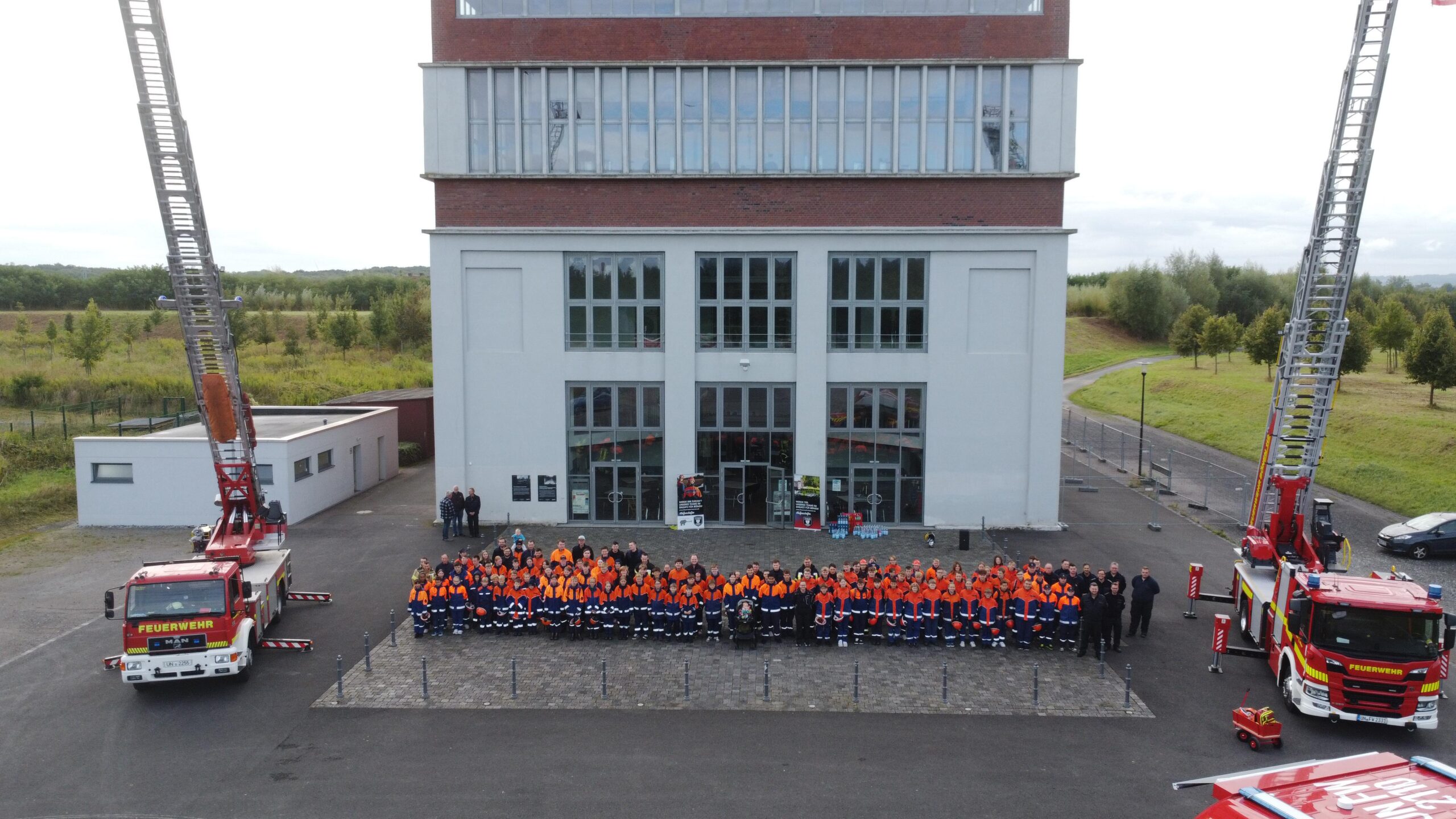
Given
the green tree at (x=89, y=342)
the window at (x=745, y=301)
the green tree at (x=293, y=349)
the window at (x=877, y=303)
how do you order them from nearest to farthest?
the window at (x=877, y=303) < the window at (x=745, y=301) < the green tree at (x=89, y=342) < the green tree at (x=293, y=349)

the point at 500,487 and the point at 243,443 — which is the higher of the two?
the point at 243,443

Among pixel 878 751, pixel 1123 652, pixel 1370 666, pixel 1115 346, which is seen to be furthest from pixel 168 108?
pixel 1115 346

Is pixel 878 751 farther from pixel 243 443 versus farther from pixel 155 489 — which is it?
pixel 155 489

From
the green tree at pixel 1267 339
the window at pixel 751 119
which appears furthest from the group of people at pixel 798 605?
the green tree at pixel 1267 339

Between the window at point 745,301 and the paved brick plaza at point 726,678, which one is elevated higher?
the window at point 745,301

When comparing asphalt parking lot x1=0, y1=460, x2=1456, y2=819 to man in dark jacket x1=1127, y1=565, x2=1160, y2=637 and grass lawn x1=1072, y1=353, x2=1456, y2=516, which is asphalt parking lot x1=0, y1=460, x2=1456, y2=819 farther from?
grass lawn x1=1072, y1=353, x2=1456, y2=516

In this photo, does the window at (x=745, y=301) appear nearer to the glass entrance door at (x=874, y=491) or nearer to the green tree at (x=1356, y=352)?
the glass entrance door at (x=874, y=491)
